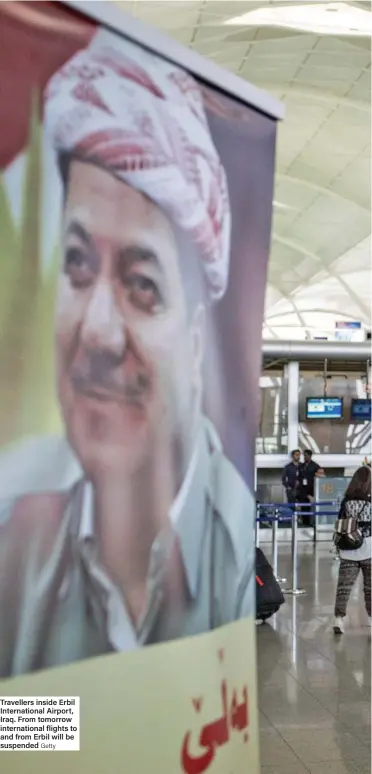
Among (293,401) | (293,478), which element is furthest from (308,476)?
(293,401)

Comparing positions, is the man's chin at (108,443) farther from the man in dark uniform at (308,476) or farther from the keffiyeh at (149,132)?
the man in dark uniform at (308,476)

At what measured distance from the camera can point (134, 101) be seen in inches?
81.2

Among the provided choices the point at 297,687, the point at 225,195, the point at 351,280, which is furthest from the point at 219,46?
the point at 351,280

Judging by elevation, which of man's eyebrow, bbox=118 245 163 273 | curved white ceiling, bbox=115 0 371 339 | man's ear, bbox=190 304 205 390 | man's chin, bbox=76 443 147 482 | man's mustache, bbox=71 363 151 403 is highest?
curved white ceiling, bbox=115 0 371 339

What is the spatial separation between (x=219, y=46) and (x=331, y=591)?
15455 millimetres

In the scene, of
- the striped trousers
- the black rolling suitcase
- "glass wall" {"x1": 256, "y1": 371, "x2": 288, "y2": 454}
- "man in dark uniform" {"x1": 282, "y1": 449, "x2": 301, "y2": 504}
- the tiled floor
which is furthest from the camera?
"glass wall" {"x1": 256, "y1": 371, "x2": 288, "y2": 454}

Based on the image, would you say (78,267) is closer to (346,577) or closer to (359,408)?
(346,577)

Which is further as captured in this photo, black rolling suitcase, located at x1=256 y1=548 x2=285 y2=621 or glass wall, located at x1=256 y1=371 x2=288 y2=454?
glass wall, located at x1=256 y1=371 x2=288 y2=454

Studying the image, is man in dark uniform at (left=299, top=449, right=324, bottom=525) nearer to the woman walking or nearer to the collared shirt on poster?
the woman walking

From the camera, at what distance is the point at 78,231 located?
1.95 metres

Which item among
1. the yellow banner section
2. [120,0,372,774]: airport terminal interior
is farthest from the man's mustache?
[120,0,372,774]: airport terminal interior

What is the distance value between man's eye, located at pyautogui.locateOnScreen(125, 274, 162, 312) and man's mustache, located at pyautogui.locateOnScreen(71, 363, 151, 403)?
19 cm

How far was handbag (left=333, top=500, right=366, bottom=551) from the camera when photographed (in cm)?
723

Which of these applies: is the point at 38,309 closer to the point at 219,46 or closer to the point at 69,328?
the point at 69,328
